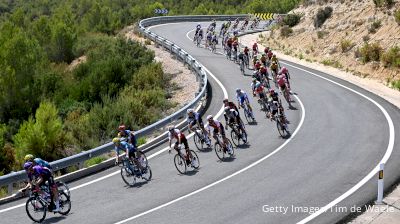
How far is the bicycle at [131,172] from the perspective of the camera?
1656 cm

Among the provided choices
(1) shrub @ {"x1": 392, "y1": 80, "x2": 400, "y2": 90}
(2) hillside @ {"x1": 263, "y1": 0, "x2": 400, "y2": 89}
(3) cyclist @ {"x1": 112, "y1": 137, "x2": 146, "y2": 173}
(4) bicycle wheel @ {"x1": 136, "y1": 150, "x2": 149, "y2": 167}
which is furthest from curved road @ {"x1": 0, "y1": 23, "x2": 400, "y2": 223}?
(2) hillside @ {"x1": 263, "y1": 0, "x2": 400, "y2": 89}

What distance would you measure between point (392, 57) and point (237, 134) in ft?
54.4

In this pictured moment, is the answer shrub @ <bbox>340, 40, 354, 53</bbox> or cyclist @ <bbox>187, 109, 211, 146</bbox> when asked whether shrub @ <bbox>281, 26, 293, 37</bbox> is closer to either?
shrub @ <bbox>340, 40, 354, 53</bbox>

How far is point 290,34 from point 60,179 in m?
32.8

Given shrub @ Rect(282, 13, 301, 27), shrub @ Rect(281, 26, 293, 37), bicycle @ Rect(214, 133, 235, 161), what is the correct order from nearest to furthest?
bicycle @ Rect(214, 133, 235, 161)
shrub @ Rect(281, 26, 293, 37)
shrub @ Rect(282, 13, 301, 27)

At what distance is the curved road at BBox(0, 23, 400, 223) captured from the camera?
13.9 meters

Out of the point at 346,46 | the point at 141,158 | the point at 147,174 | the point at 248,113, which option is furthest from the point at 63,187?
the point at 346,46

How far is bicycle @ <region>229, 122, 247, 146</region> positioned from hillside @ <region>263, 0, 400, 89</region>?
13.0m

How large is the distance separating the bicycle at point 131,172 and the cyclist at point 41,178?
2647 mm

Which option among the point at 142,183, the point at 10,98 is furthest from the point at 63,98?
the point at 142,183

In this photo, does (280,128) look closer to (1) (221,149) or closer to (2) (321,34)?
(1) (221,149)

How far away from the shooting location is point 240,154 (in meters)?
19.2

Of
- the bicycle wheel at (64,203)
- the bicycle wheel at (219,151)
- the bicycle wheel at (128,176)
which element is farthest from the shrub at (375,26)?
the bicycle wheel at (64,203)

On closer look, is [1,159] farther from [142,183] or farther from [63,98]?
[63,98]
